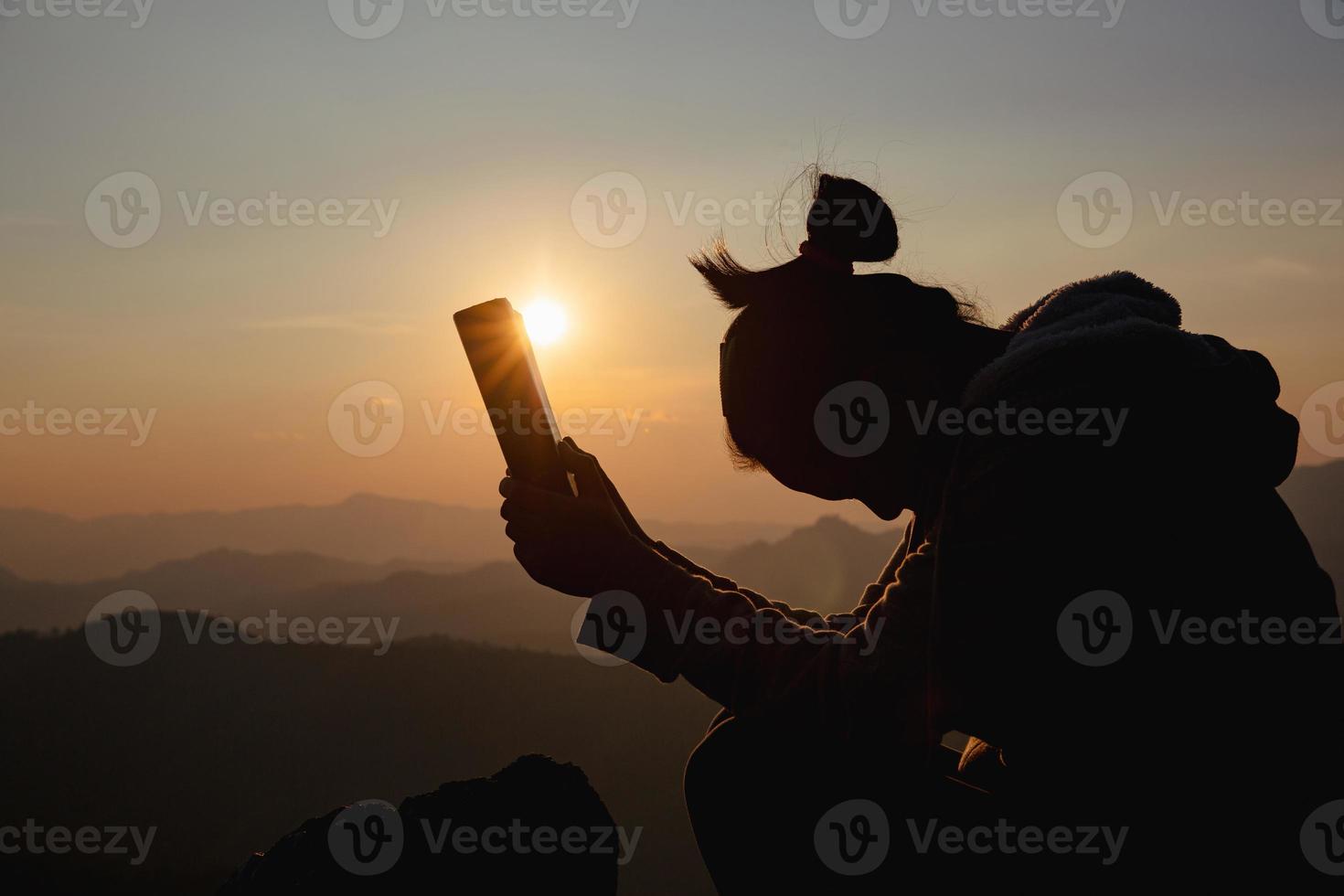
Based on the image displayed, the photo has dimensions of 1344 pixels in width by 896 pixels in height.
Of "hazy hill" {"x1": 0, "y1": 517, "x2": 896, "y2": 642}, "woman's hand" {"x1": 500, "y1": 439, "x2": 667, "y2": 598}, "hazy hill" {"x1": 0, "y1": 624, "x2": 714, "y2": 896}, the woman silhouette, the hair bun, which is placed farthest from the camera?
"hazy hill" {"x1": 0, "y1": 517, "x2": 896, "y2": 642}

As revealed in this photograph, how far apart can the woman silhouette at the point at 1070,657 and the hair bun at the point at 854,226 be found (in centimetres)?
46

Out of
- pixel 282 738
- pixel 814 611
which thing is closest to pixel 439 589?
pixel 282 738

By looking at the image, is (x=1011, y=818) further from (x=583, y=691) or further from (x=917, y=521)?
(x=583, y=691)

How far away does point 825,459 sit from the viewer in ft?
8.18

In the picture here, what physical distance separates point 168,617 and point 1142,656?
11.9 metres

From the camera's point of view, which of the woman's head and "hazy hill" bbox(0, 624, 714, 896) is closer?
the woman's head

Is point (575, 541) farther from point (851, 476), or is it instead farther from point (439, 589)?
point (439, 589)

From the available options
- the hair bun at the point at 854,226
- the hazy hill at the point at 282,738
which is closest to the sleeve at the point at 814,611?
the hair bun at the point at 854,226

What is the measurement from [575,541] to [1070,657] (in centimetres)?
113

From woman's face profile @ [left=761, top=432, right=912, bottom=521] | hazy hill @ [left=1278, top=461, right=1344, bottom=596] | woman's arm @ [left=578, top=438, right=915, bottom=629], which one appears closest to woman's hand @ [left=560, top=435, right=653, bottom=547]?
woman's arm @ [left=578, top=438, right=915, bottom=629]

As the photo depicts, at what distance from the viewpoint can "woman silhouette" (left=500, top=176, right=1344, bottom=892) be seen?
172 centimetres

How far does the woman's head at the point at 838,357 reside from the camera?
93.0 inches

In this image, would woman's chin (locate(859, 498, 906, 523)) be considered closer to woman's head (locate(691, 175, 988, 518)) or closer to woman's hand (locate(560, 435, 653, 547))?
woman's head (locate(691, 175, 988, 518))

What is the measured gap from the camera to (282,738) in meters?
10.8
